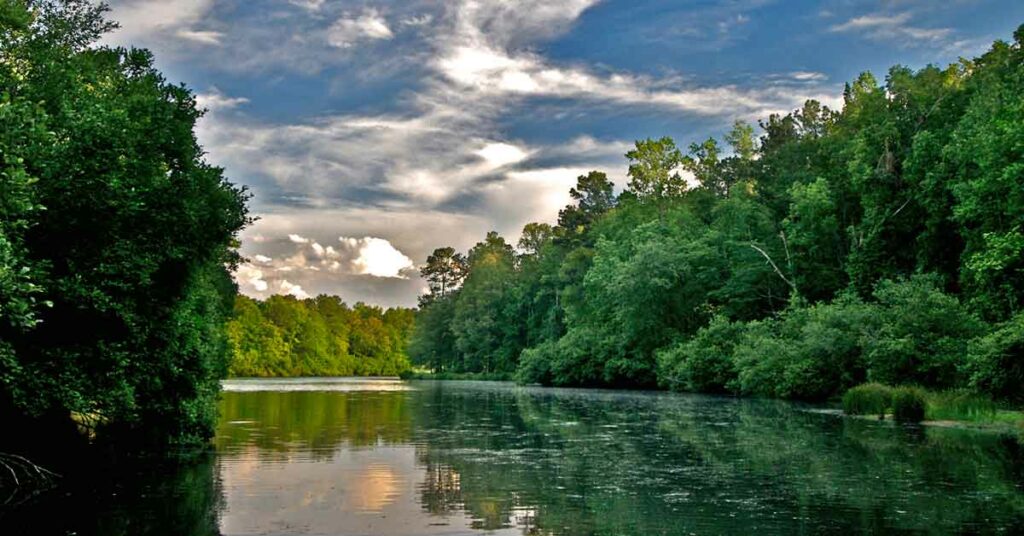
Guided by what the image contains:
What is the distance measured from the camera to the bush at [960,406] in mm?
34625

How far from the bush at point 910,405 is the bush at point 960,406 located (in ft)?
1.00

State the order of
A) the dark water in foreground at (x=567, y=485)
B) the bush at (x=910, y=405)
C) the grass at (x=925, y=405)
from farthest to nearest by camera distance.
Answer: the bush at (x=910, y=405) → the grass at (x=925, y=405) → the dark water in foreground at (x=567, y=485)

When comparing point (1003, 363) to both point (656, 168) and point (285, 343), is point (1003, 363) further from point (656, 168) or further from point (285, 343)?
point (285, 343)

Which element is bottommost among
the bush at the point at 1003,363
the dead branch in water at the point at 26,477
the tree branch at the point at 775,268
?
the dead branch in water at the point at 26,477

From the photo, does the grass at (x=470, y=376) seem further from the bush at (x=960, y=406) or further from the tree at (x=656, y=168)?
the bush at (x=960, y=406)

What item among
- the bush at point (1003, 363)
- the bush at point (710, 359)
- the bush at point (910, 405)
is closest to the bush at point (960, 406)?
the bush at point (910, 405)

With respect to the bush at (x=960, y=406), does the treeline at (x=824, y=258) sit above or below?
above

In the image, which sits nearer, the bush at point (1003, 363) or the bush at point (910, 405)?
the bush at point (1003, 363)

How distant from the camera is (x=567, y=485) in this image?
1867 cm

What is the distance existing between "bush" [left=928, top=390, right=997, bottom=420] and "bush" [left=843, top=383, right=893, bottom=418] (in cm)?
211

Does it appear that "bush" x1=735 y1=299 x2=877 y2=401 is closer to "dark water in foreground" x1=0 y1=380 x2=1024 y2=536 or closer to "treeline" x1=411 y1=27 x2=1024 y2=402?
"treeline" x1=411 y1=27 x2=1024 y2=402

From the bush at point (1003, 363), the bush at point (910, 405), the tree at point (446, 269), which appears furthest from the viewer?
the tree at point (446, 269)

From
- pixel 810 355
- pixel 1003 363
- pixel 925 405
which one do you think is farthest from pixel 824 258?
pixel 1003 363

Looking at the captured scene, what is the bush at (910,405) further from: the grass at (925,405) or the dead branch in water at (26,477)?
→ the dead branch in water at (26,477)
